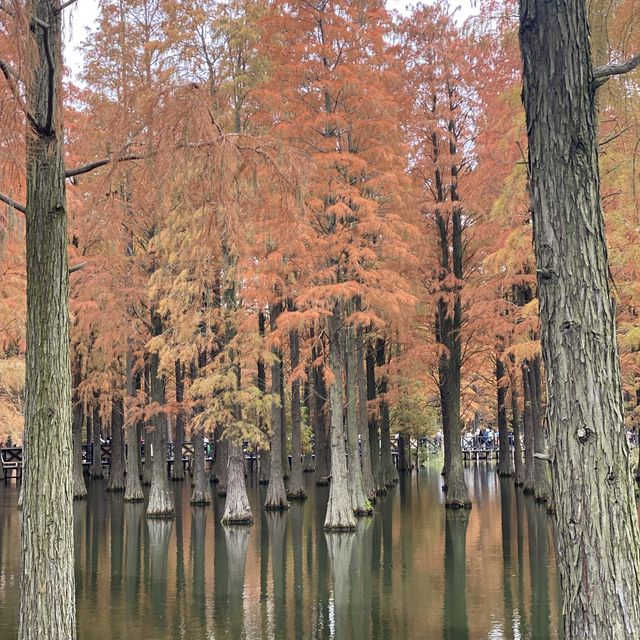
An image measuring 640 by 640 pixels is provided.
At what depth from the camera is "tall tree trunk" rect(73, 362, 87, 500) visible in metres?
29.3

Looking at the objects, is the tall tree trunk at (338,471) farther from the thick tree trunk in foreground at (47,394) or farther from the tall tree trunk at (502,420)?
the thick tree trunk in foreground at (47,394)

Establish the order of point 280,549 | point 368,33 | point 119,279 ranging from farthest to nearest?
1. point 119,279
2. point 368,33
3. point 280,549

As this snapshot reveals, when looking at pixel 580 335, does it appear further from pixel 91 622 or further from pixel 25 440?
pixel 91 622

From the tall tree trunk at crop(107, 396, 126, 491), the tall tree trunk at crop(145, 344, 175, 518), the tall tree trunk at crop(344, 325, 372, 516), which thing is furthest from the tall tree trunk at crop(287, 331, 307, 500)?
the tall tree trunk at crop(107, 396, 126, 491)

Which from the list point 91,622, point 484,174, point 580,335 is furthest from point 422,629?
point 484,174

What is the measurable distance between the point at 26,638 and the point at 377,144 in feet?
55.1

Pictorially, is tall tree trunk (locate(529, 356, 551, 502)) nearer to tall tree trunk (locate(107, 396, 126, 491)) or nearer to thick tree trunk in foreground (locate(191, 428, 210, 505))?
thick tree trunk in foreground (locate(191, 428, 210, 505))

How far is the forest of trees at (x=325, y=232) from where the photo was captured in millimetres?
5039

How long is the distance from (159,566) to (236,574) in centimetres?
192

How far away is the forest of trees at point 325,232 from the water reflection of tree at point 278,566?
1.23 m

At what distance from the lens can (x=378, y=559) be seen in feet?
51.6

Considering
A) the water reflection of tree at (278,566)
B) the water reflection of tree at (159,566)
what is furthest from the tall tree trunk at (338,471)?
the water reflection of tree at (159,566)

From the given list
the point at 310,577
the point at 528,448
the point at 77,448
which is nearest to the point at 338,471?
the point at 310,577

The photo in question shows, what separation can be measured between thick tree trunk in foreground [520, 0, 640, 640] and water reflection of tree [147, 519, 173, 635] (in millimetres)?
7116
